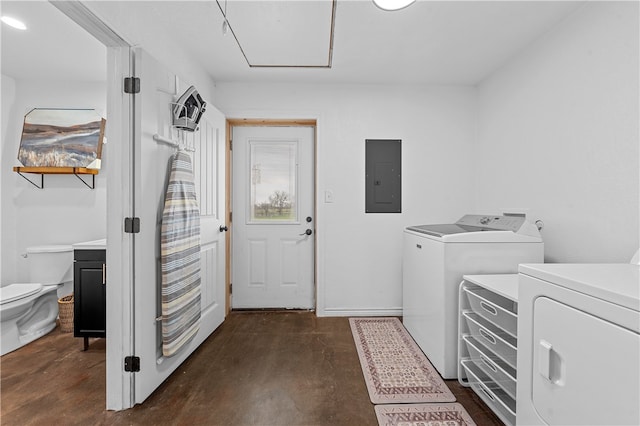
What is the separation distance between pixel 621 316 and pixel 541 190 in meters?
1.66

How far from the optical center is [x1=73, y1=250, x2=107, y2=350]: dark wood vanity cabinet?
216cm

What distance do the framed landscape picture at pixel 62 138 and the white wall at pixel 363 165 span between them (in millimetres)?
1210

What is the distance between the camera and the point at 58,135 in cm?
277

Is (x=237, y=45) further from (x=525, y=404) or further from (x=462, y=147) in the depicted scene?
(x=525, y=404)

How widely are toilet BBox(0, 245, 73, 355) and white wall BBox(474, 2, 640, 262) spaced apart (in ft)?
12.6

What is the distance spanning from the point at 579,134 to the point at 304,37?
1.90 metres

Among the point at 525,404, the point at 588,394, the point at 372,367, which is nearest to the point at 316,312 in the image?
the point at 372,367

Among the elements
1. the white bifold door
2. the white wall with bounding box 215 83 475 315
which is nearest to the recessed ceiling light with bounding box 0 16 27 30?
the white bifold door

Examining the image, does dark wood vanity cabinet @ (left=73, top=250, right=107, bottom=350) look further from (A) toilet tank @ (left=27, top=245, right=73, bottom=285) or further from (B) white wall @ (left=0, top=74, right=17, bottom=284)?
(B) white wall @ (left=0, top=74, right=17, bottom=284)

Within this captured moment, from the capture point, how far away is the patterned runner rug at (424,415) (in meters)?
1.52

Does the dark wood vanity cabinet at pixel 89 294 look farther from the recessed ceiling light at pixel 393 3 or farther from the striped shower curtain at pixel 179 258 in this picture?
the recessed ceiling light at pixel 393 3

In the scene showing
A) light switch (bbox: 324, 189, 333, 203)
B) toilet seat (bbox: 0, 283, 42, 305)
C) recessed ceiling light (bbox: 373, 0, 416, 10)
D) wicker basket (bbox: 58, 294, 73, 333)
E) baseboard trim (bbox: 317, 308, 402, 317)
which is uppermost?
recessed ceiling light (bbox: 373, 0, 416, 10)

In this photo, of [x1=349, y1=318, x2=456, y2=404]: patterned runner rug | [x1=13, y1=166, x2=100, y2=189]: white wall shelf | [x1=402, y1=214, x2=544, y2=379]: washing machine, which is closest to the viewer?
[x1=349, y1=318, x2=456, y2=404]: patterned runner rug

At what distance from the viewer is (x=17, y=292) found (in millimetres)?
2309
